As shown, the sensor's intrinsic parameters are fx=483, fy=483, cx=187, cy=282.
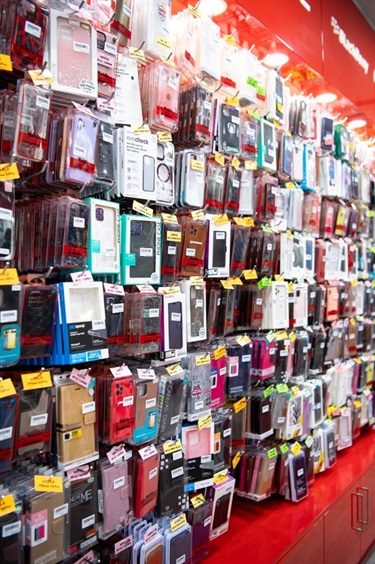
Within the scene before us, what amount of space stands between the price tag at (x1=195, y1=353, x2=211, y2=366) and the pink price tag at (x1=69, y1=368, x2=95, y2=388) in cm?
76

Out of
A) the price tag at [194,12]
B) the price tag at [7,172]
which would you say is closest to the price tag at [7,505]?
the price tag at [7,172]

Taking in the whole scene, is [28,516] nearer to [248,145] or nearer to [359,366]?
[248,145]

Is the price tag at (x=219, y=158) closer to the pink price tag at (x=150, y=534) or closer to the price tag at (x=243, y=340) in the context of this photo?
the price tag at (x=243, y=340)

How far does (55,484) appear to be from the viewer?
1768mm

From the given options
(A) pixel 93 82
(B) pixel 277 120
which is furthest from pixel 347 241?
(A) pixel 93 82

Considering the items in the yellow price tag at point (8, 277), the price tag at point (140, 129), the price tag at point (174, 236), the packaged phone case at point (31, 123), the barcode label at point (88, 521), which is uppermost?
the price tag at point (140, 129)

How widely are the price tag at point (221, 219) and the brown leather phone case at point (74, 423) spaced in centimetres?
120

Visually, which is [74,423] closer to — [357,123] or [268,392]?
[268,392]

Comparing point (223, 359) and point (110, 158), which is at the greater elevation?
point (110, 158)

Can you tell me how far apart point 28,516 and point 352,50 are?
14.3 feet

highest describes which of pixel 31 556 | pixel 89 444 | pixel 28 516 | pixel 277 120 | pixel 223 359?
pixel 277 120

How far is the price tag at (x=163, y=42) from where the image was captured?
91.0 inches

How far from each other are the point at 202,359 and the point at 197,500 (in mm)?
741

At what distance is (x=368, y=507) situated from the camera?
12.2 feet
